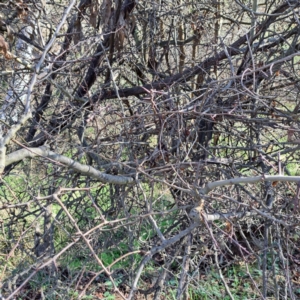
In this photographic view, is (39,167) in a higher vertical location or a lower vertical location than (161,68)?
lower

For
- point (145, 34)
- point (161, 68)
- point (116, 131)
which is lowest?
point (116, 131)

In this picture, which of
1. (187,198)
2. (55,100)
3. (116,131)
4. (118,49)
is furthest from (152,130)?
(55,100)

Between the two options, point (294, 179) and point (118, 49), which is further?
point (118, 49)

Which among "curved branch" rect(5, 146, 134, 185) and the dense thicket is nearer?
"curved branch" rect(5, 146, 134, 185)

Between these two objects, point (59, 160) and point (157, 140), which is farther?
point (157, 140)

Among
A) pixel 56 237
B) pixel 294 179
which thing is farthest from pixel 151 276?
pixel 294 179

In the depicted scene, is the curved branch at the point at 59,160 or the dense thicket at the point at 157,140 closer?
the curved branch at the point at 59,160

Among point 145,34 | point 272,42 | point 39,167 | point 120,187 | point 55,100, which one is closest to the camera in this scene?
point 120,187

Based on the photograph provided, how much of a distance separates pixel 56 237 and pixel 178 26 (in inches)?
78.5

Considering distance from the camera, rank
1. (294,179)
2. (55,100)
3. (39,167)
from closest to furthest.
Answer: (294,179), (39,167), (55,100)

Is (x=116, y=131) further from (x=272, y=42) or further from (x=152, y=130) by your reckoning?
(x=272, y=42)

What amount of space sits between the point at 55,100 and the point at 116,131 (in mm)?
1002

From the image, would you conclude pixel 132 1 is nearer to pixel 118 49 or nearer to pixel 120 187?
pixel 118 49

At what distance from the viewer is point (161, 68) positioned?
11.7 feet
